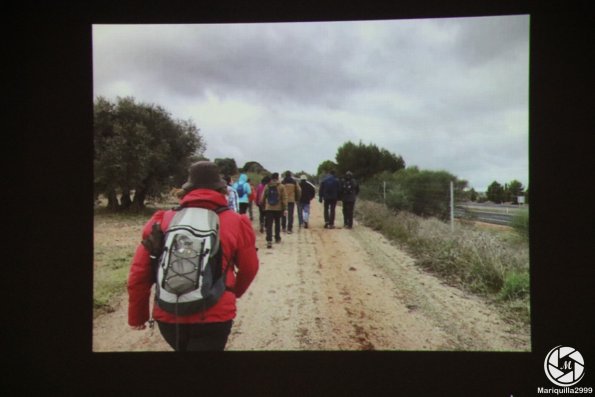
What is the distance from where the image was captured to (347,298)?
Answer: 8.47 feet

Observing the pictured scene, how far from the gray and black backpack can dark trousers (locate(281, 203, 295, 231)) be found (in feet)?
Result: 4.34

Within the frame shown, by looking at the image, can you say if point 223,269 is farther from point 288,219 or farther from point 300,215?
point 300,215

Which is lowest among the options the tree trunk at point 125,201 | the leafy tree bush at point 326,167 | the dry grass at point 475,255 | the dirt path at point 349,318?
the dirt path at point 349,318

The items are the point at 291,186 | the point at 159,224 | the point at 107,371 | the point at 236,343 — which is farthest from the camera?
the point at 291,186

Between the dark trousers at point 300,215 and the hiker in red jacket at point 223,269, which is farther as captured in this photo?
the dark trousers at point 300,215

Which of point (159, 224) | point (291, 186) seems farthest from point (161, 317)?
point (291, 186)

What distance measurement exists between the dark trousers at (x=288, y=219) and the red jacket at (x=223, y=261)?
121 centimetres

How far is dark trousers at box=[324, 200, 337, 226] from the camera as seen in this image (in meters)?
3.29

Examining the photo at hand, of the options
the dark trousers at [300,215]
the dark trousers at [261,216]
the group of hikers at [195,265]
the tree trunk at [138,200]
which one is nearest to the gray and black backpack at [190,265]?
the group of hikers at [195,265]

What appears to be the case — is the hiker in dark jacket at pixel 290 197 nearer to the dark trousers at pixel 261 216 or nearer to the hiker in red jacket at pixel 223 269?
the dark trousers at pixel 261 216

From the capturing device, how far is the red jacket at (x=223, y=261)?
190 centimetres

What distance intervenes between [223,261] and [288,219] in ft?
4.73

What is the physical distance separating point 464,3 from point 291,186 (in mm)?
1920
